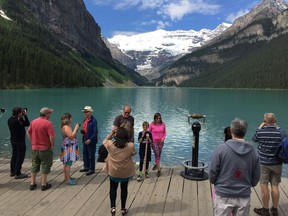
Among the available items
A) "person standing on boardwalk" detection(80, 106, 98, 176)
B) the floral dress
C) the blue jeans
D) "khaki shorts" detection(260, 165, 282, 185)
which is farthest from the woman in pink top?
"khaki shorts" detection(260, 165, 282, 185)

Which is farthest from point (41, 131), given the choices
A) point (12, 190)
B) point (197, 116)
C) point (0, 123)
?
point (0, 123)

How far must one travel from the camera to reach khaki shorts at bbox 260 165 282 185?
8812mm

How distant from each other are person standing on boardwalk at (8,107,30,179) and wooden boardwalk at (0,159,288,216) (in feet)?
1.20

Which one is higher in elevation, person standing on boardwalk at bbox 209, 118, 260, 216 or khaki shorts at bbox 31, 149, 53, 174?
person standing on boardwalk at bbox 209, 118, 260, 216

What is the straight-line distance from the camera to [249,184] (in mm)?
6660

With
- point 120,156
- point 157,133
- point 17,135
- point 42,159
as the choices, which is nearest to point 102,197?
point 42,159

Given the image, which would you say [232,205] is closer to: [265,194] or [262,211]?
[265,194]

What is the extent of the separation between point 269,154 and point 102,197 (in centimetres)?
537

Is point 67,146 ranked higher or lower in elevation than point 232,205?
higher

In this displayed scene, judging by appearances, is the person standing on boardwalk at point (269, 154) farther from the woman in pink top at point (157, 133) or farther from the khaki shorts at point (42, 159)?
the khaki shorts at point (42, 159)

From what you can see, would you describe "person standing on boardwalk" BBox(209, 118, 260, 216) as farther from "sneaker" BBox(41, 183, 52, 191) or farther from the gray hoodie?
"sneaker" BBox(41, 183, 52, 191)

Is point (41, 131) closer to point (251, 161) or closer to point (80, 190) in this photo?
point (80, 190)

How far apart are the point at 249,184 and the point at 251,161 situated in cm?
52

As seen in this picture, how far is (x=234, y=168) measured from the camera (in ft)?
21.2
